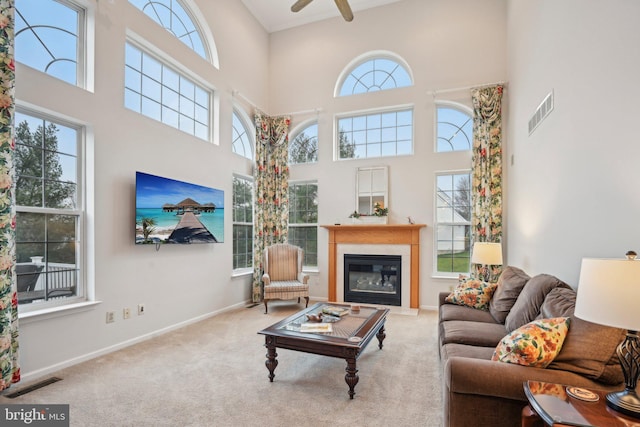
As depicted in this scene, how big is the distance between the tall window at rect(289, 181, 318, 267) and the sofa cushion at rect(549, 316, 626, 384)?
4.82 meters

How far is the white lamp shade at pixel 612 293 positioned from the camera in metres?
1.35

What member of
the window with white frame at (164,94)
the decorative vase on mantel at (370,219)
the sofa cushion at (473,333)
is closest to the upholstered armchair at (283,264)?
the decorative vase on mantel at (370,219)

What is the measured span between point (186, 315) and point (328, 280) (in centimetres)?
249

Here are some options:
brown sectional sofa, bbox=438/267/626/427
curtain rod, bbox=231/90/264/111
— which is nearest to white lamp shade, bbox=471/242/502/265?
brown sectional sofa, bbox=438/267/626/427

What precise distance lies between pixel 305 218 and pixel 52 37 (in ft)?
14.3

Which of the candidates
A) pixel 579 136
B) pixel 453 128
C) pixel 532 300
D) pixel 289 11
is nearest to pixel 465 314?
pixel 532 300

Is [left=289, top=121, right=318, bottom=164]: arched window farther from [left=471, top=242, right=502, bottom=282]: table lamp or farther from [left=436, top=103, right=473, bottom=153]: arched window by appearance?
[left=471, top=242, right=502, bottom=282]: table lamp

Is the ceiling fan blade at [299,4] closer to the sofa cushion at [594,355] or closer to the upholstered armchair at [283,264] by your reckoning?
the upholstered armchair at [283,264]

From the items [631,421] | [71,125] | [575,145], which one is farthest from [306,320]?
[71,125]

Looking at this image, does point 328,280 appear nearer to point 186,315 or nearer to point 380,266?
point 380,266

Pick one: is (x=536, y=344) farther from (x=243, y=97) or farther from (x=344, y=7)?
(x=243, y=97)

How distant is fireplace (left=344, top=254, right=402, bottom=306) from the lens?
227 inches

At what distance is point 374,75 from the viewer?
6223 mm

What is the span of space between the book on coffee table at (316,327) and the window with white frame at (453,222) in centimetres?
319
